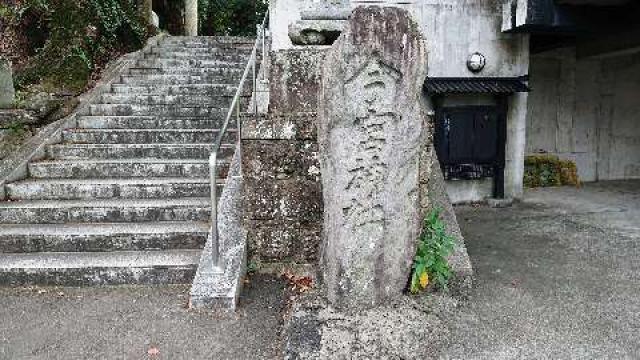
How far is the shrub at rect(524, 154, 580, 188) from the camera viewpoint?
10070mm

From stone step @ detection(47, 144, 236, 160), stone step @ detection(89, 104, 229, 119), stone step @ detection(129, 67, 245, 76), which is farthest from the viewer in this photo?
stone step @ detection(129, 67, 245, 76)

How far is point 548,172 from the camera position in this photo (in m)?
10.2

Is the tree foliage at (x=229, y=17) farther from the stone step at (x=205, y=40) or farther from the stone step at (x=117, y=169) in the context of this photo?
the stone step at (x=117, y=169)

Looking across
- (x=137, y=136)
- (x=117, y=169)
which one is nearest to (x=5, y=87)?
(x=137, y=136)

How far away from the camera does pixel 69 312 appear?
377cm

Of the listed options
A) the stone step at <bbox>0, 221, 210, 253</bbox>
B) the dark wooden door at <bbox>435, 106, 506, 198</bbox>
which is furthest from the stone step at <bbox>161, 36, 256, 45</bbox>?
the stone step at <bbox>0, 221, 210, 253</bbox>

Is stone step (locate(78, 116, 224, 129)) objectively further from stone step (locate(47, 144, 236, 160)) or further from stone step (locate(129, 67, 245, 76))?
stone step (locate(129, 67, 245, 76))

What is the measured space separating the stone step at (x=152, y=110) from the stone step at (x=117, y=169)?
1.50 metres

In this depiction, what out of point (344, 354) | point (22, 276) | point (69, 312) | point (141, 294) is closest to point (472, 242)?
point (344, 354)

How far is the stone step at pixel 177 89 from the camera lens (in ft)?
24.9

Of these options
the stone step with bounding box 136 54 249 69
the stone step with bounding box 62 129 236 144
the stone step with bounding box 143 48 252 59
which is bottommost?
the stone step with bounding box 62 129 236 144

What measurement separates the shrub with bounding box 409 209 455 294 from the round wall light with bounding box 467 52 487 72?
188 inches

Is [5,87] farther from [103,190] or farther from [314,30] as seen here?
[314,30]

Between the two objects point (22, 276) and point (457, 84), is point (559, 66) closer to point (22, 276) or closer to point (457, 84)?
point (457, 84)
